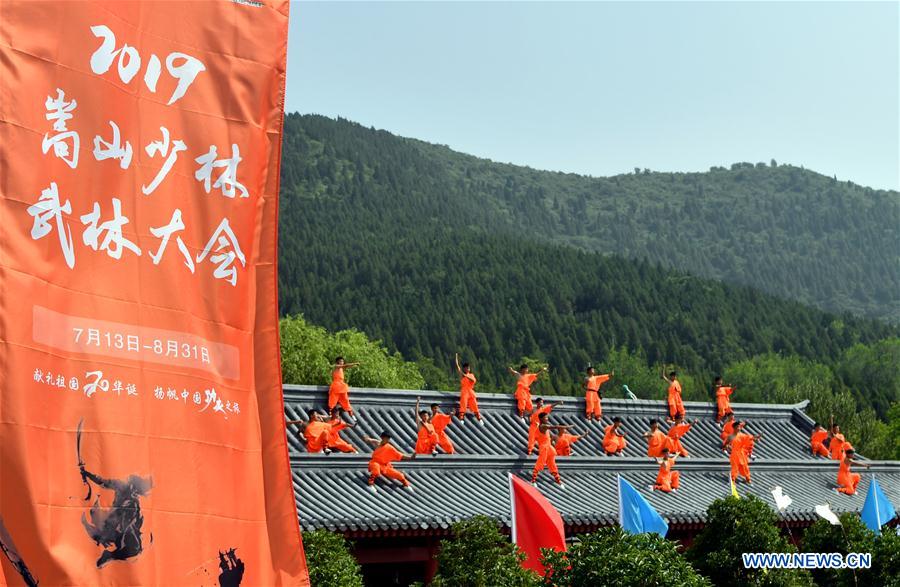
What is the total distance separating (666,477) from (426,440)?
4.51 meters

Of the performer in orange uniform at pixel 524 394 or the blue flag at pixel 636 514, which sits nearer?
the blue flag at pixel 636 514

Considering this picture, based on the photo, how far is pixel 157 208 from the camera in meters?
5.51

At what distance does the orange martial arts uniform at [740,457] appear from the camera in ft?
69.7

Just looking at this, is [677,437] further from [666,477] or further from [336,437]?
[336,437]

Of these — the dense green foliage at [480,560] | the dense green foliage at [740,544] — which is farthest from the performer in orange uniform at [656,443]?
the dense green foliage at [480,560]

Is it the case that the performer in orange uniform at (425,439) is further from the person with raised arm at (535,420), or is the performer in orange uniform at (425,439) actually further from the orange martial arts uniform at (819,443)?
the orange martial arts uniform at (819,443)

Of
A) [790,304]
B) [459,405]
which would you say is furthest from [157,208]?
[790,304]

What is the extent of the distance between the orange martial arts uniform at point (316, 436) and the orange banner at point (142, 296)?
11.4 m

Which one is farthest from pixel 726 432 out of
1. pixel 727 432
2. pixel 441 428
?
pixel 441 428

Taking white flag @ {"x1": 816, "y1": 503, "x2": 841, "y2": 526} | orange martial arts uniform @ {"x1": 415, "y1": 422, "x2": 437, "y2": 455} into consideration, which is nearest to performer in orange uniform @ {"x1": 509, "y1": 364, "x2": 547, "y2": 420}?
Answer: orange martial arts uniform @ {"x1": 415, "y1": 422, "x2": 437, "y2": 455}

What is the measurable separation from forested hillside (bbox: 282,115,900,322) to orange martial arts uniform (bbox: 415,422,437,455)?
8095cm

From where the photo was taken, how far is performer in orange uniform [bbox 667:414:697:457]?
70.3 ft

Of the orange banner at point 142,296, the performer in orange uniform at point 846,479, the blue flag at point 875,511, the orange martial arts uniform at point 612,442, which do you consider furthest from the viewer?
the performer in orange uniform at point 846,479

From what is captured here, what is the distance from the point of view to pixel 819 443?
24.3m
